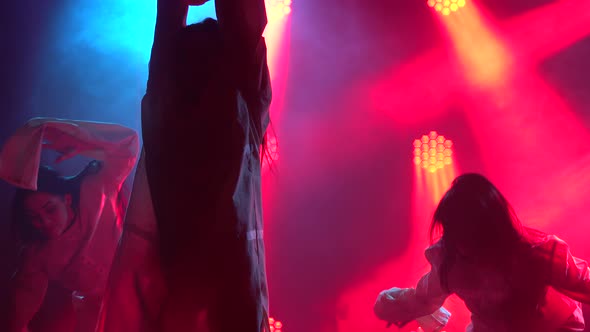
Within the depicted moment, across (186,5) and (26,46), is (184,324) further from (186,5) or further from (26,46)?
(26,46)

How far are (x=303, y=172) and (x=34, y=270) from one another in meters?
2.11

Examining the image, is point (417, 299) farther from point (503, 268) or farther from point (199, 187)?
point (199, 187)

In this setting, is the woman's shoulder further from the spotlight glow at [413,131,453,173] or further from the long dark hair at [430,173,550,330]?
the spotlight glow at [413,131,453,173]

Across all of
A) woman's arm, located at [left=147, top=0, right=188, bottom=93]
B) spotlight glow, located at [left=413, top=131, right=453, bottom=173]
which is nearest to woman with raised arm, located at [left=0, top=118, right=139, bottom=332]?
woman's arm, located at [left=147, top=0, right=188, bottom=93]

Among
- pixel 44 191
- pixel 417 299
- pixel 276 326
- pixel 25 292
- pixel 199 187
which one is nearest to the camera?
pixel 199 187

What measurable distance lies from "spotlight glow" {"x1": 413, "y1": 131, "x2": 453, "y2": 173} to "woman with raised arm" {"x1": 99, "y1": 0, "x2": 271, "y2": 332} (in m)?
2.83

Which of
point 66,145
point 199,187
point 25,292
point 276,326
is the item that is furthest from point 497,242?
point 25,292

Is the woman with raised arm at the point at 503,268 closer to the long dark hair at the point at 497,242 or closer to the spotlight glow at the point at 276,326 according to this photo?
the long dark hair at the point at 497,242

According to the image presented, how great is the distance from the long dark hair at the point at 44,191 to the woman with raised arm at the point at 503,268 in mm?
2331

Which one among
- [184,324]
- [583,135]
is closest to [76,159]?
[184,324]

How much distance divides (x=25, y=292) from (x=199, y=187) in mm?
2830

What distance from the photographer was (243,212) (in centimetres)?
79

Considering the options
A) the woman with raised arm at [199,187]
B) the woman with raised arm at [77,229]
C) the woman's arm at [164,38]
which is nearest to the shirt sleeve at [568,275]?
the woman with raised arm at [199,187]

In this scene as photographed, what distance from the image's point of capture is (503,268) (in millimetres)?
1742
